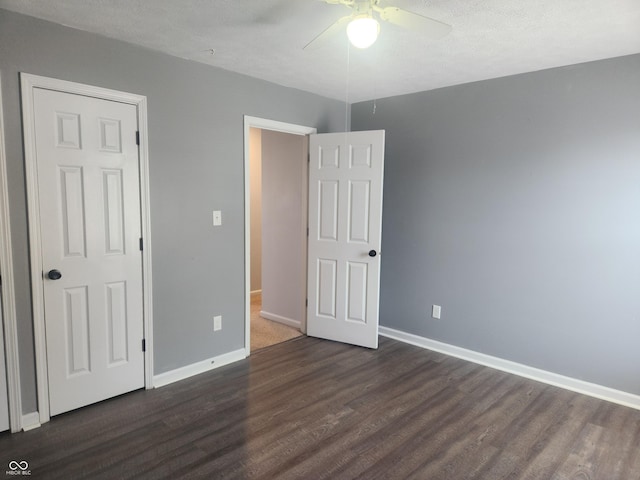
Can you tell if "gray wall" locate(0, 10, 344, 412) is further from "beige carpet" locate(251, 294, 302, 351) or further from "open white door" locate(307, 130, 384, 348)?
"open white door" locate(307, 130, 384, 348)

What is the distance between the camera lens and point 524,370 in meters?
3.27

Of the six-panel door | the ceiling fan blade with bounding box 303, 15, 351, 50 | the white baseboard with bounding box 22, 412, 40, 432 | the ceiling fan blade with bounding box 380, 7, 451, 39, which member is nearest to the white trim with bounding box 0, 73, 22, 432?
the white baseboard with bounding box 22, 412, 40, 432

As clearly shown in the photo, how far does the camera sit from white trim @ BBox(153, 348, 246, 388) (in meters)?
2.99

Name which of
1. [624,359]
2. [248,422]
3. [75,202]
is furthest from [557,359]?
[75,202]

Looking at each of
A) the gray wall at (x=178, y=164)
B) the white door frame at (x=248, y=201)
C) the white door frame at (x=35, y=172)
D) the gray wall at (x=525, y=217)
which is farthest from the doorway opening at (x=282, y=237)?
the white door frame at (x=35, y=172)

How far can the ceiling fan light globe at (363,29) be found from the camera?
1.73 metres

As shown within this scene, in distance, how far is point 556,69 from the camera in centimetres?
298

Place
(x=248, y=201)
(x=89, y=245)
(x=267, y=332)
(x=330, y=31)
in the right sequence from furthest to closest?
1. (x=267, y=332)
2. (x=248, y=201)
3. (x=89, y=245)
4. (x=330, y=31)

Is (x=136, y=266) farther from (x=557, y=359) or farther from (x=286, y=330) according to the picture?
(x=557, y=359)

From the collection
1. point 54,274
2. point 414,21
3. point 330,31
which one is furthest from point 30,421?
point 414,21

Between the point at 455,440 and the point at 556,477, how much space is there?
1.72 feet

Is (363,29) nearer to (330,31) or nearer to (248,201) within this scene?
(330,31)

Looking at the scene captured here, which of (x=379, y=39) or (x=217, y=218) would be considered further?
(x=217, y=218)

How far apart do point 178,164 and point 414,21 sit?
6.33 feet
